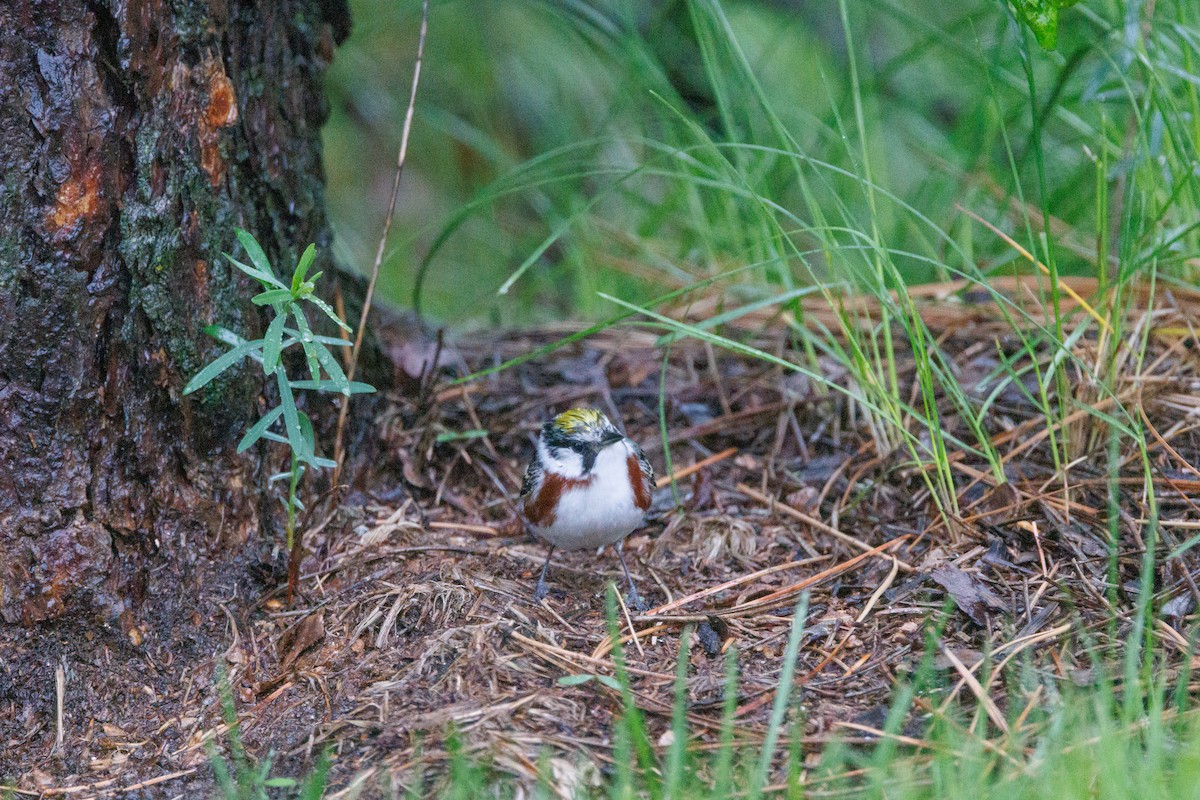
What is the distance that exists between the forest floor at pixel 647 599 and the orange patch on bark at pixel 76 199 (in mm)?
1175

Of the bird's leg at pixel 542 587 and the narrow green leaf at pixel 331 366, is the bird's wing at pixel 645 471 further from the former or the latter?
the narrow green leaf at pixel 331 366

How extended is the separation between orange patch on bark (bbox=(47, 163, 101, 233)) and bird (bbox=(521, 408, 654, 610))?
1809 mm

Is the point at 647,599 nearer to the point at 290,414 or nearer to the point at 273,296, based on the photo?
the point at 290,414

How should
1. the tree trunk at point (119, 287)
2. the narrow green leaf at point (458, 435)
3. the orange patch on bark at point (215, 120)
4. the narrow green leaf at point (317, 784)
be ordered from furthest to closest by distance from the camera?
the narrow green leaf at point (458, 435)
the orange patch on bark at point (215, 120)
the tree trunk at point (119, 287)
the narrow green leaf at point (317, 784)

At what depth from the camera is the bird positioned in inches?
154

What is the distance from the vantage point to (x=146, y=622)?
11.3 ft

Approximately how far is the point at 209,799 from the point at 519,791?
90 cm

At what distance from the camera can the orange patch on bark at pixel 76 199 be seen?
315 centimetres

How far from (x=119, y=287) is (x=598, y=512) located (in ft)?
5.84

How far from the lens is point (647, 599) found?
3.89 metres

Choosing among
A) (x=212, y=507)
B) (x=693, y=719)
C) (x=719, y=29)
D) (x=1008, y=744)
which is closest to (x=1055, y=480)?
(x=1008, y=744)

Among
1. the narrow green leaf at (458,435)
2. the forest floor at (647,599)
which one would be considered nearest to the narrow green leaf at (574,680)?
the forest floor at (647,599)

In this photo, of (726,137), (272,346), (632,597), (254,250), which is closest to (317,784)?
(272,346)

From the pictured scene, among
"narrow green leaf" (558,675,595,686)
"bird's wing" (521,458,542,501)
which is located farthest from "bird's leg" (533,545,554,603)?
"narrow green leaf" (558,675,595,686)
